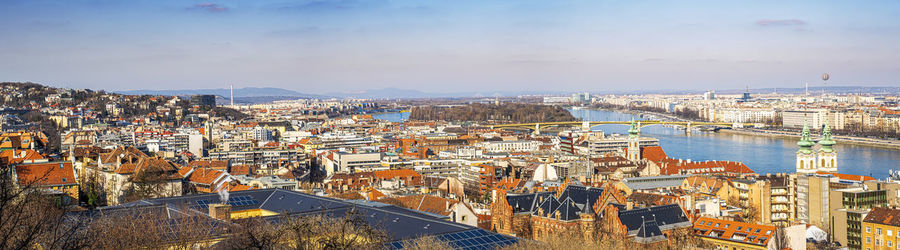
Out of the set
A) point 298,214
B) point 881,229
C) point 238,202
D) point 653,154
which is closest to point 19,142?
point 238,202

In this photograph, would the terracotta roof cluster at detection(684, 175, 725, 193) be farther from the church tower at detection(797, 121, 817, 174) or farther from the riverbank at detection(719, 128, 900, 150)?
the riverbank at detection(719, 128, 900, 150)

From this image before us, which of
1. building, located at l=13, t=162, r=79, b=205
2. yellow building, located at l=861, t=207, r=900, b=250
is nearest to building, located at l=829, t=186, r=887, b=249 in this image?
yellow building, located at l=861, t=207, r=900, b=250

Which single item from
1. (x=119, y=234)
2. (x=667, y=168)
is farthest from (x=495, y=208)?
(x=667, y=168)

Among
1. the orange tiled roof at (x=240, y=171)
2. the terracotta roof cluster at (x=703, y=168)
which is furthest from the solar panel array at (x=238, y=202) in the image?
the terracotta roof cluster at (x=703, y=168)

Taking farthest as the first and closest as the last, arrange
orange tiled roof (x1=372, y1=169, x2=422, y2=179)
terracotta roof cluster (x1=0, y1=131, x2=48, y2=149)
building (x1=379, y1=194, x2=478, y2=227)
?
terracotta roof cluster (x1=0, y1=131, x2=48, y2=149)
orange tiled roof (x1=372, y1=169, x2=422, y2=179)
building (x1=379, y1=194, x2=478, y2=227)

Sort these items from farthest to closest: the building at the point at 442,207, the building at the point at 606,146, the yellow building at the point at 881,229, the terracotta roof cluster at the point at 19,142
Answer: the building at the point at 606,146, the terracotta roof cluster at the point at 19,142, the yellow building at the point at 881,229, the building at the point at 442,207

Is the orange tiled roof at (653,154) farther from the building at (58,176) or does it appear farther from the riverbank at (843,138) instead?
the building at (58,176)
